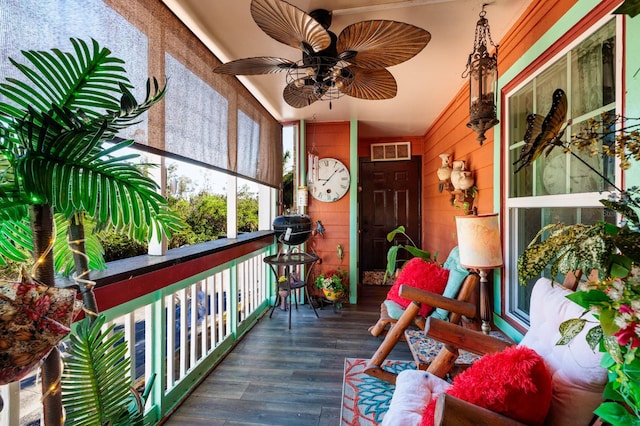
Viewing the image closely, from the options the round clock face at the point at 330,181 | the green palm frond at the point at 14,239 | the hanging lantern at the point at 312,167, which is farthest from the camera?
the round clock face at the point at 330,181

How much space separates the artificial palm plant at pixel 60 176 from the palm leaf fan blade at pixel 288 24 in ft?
2.17

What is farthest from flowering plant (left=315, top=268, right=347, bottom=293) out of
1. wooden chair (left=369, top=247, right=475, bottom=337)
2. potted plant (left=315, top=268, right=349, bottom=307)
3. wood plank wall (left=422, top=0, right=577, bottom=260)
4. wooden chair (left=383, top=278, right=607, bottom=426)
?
wooden chair (left=383, top=278, right=607, bottom=426)

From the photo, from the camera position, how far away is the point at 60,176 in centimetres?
65

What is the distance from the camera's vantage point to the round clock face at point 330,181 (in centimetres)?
367

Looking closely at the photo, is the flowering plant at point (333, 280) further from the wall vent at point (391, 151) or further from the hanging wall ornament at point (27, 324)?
the hanging wall ornament at point (27, 324)

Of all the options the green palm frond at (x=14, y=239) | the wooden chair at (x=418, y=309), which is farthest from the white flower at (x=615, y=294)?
the green palm frond at (x=14, y=239)

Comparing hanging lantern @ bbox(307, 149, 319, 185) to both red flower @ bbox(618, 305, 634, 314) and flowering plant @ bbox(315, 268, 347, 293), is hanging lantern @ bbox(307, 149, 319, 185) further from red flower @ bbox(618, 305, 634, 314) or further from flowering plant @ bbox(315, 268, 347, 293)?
red flower @ bbox(618, 305, 634, 314)

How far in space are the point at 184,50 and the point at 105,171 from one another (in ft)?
4.49

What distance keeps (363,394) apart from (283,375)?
604mm

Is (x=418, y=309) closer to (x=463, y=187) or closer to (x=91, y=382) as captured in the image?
(x=463, y=187)

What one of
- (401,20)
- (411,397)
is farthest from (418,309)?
(401,20)

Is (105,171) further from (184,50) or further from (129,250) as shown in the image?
(184,50)

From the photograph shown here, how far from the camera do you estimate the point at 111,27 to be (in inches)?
48.6

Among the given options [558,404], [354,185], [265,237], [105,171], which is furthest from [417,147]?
[105,171]
